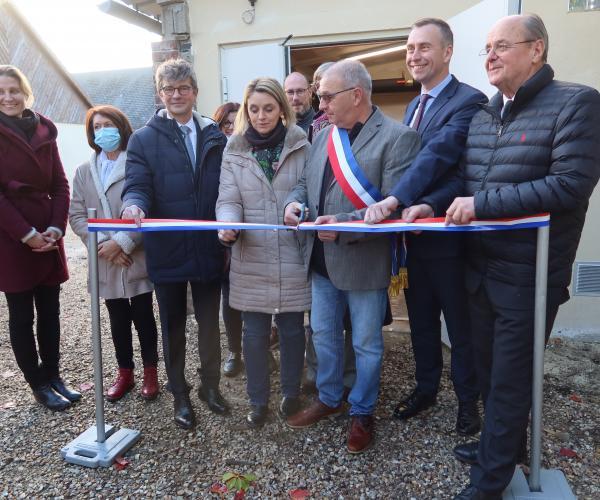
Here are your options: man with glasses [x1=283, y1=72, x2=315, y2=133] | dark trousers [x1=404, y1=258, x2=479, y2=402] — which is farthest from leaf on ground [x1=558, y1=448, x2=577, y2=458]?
man with glasses [x1=283, y1=72, x2=315, y2=133]

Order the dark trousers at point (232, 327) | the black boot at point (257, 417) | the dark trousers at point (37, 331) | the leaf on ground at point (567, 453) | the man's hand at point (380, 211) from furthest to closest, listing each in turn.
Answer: the dark trousers at point (232, 327) < the dark trousers at point (37, 331) < the black boot at point (257, 417) < the leaf on ground at point (567, 453) < the man's hand at point (380, 211)

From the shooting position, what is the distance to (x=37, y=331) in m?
3.61

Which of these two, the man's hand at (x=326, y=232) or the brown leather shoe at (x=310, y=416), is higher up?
the man's hand at (x=326, y=232)

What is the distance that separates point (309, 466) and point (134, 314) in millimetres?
1657

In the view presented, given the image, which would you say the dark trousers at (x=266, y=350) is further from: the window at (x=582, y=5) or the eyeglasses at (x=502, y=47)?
the window at (x=582, y=5)

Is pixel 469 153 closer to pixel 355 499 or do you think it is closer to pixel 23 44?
pixel 355 499

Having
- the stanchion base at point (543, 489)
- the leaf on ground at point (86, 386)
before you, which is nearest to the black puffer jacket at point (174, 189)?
the leaf on ground at point (86, 386)

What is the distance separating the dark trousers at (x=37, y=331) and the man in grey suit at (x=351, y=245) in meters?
1.90

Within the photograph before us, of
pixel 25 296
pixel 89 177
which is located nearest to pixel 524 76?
pixel 89 177

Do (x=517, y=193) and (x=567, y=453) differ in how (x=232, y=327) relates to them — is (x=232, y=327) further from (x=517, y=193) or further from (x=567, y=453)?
(x=517, y=193)

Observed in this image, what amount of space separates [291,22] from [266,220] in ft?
9.93

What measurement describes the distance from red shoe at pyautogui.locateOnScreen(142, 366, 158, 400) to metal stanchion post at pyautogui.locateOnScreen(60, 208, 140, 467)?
50 cm

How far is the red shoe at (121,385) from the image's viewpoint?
359 cm

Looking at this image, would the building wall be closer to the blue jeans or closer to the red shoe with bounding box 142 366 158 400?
the blue jeans
